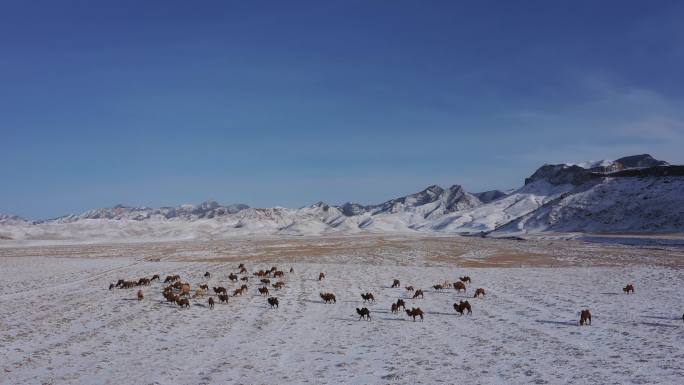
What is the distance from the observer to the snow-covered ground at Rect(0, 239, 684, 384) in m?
12.0

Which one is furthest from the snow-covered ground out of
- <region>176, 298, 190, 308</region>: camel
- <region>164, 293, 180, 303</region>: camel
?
<region>164, 293, 180, 303</region>: camel

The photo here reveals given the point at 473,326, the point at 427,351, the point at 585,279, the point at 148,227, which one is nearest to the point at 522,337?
the point at 473,326

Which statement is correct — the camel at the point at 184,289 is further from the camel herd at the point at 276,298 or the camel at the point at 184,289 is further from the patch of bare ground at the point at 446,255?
the patch of bare ground at the point at 446,255

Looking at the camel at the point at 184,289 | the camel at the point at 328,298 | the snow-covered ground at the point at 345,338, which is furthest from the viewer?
the camel at the point at 184,289

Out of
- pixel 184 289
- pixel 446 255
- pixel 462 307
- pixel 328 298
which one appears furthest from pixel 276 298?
pixel 446 255

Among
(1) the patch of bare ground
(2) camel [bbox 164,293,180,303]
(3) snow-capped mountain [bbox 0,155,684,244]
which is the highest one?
(3) snow-capped mountain [bbox 0,155,684,244]

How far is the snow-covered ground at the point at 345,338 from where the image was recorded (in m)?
12.0

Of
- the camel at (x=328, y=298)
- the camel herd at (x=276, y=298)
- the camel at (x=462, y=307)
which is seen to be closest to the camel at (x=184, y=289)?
the camel herd at (x=276, y=298)

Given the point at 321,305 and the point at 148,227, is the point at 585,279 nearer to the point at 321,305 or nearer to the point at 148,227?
the point at 321,305

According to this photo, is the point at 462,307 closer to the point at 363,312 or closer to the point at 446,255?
the point at 363,312

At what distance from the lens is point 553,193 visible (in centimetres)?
17988

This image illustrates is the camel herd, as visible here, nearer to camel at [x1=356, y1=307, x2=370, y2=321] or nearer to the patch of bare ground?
camel at [x1=356, y1=307, x2=370, y2=321]

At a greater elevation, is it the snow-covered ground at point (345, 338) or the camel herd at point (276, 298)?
the camel herd at point (276, 298)

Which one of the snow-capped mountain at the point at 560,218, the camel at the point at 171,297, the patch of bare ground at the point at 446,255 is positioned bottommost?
the patch of bare ground at the point at 446,255
